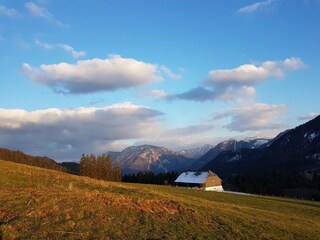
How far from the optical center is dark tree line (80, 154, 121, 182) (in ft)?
500

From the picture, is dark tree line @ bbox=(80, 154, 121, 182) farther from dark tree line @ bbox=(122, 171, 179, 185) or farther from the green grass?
the green grass

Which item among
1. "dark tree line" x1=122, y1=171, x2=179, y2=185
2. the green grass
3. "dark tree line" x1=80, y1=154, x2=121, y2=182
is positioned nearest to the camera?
the green grass

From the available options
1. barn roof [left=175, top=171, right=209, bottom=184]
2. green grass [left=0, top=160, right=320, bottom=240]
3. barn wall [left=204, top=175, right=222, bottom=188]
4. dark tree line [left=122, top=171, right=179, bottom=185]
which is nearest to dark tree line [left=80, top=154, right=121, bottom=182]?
dark tree line [left=122, top=171, right=179, bottom=185]

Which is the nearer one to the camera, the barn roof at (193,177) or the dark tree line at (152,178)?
the barn roof at (193,177)

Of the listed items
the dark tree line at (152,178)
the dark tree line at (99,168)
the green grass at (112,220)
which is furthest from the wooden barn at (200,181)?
the green grass at (112,220)

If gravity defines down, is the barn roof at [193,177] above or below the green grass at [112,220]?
above

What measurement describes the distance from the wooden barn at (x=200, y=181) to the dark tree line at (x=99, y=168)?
93.6 ft

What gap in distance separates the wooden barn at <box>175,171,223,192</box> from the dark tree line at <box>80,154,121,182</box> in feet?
93.6

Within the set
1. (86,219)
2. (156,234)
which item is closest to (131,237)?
(156,234)

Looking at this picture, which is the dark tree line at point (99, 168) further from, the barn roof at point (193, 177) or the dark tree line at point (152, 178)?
the barn roof at point (193, 177)

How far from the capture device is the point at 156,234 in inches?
827

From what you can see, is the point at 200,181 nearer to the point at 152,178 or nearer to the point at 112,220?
the point at 152,178

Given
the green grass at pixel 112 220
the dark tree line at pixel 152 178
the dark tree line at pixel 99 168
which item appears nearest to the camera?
the green grass at pixel 112 220

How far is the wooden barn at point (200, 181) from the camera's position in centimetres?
15562
